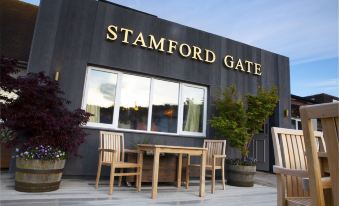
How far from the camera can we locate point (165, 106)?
6.12 m

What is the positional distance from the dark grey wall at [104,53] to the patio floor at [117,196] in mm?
1011

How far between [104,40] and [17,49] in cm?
271

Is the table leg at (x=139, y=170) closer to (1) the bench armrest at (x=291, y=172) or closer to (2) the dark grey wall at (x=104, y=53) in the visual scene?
(2) the dark grey wall at (x=104, y=53)

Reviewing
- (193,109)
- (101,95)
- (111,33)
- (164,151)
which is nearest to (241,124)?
(193,109)

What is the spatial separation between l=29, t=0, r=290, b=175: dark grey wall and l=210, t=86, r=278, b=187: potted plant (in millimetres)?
664

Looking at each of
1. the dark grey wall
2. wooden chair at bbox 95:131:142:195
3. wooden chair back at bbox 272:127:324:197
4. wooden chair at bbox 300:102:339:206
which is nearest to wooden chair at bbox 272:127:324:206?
wooden chair back at bbox 272:127:324:197

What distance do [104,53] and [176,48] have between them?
5.82 feet

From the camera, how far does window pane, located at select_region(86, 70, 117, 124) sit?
537cm

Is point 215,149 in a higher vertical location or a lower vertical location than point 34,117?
lower

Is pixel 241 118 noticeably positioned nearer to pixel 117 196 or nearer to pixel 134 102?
pixel 134 102

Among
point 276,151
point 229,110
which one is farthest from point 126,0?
point 276,151

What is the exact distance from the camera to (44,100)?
394 cm

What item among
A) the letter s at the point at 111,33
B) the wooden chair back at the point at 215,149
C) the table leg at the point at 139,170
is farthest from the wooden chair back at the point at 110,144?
the letter s at the point at 111,33

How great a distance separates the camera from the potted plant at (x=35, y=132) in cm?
358
